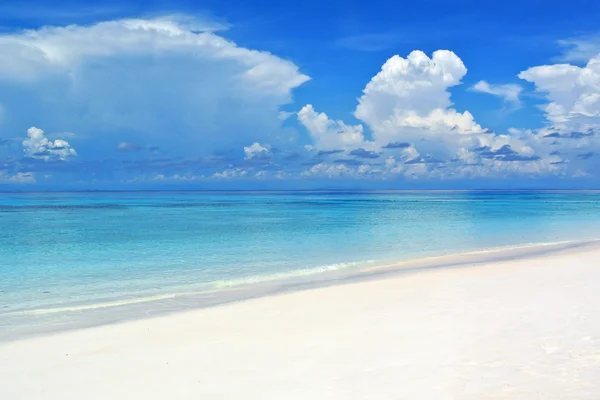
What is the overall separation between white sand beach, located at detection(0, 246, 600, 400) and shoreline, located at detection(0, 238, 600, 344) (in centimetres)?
81

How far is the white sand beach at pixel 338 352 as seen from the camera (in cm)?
596

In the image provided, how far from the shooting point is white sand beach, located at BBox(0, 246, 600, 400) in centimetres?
596

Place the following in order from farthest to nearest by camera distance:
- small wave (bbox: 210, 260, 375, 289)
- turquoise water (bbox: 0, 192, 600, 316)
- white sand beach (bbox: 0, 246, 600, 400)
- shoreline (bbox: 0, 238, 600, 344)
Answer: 1. small wave (bbox: 210, 260, 375, 289)
2. turquoise water (bbox: 0, 192, 600, 316)
3. shoreline (bbox: 0, 238, 600, 344)
4. white sand beach (bbox: 0, 246, 600, 400)

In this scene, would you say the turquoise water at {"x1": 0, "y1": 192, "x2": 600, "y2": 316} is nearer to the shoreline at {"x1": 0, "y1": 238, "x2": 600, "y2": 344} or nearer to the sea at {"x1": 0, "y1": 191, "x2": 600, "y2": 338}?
the sea at {"x1": 0, "y1": 191, "x2": 600, "y2": 338}

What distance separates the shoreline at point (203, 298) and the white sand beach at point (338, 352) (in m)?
0.81

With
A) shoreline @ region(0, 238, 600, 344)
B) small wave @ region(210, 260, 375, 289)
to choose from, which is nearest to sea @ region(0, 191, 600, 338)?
small wave @ region(210, 260, 375, 289)

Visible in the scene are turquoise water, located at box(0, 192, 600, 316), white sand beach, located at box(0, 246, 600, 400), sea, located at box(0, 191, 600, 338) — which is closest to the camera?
white sand beach, located at box(0, 246, 600, 400)

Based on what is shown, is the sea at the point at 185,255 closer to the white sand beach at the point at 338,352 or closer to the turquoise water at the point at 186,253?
the turquoise water at the point at 186,253

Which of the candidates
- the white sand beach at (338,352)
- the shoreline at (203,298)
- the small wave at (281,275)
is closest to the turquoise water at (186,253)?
the small wave at (281,275)

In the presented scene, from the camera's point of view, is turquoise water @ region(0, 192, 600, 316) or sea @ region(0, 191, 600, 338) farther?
turquoise water @ region(0, 192, 600, 316)

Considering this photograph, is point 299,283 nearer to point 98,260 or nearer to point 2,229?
point 98,260

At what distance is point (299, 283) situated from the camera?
1420 cm

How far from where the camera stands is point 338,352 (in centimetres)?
719

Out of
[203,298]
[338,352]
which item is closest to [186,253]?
[203,298]
